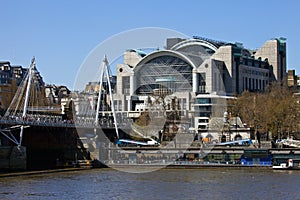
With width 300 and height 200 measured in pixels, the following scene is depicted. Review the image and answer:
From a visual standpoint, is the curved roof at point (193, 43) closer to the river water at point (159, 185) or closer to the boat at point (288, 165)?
the boat at point (288, 165)

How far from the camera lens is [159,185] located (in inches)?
2399

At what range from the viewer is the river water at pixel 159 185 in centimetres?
5316

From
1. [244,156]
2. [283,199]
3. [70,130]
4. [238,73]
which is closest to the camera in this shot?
[283,199]

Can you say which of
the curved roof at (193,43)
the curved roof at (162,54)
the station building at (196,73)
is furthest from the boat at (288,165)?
the curved roof at (193,43)

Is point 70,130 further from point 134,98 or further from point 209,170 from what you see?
point 134,98

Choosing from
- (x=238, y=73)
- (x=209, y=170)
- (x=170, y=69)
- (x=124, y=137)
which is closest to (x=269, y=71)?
(x=238, y=73)

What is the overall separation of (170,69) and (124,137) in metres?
46.9

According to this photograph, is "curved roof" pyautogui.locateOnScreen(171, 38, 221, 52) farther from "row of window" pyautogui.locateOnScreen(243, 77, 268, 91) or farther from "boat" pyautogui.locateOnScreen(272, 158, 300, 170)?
"boat" pyautogui.locateOnScreen(272, 158, 300, 170)

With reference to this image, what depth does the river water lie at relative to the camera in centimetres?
5316

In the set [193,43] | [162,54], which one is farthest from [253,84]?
[162,54]

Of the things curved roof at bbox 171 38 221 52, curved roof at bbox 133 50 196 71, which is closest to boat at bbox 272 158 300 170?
Answer: curved roof at bbox 133 50 196 71

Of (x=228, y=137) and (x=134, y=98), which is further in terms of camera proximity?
(x=134, y=98)

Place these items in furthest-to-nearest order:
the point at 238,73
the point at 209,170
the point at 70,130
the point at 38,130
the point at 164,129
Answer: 1. the point at 238,73
2. the point at 164,129
3. the point at 70,130
4. the point at 38,130
5. the point at 209,170

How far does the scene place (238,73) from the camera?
156 metres
